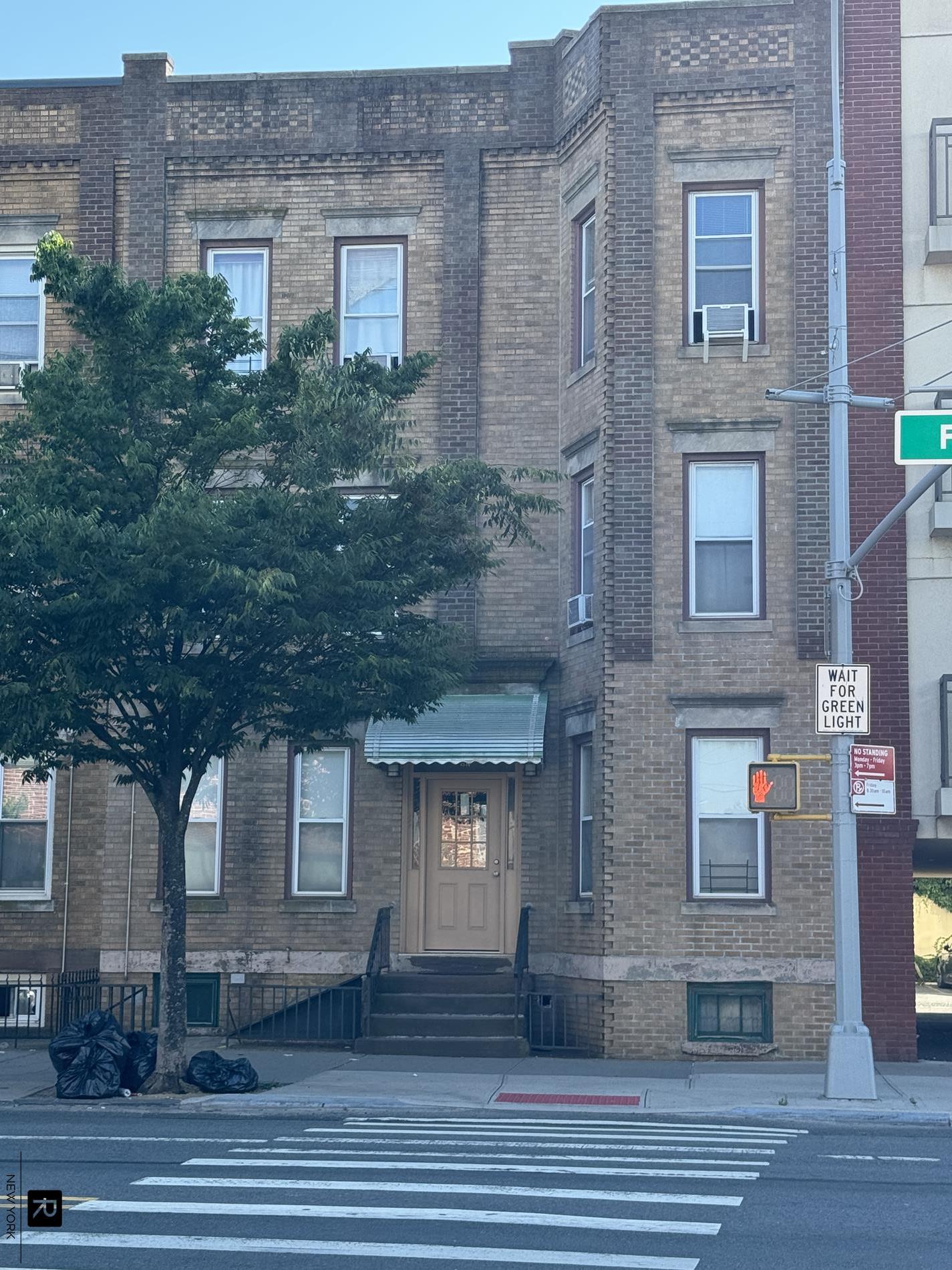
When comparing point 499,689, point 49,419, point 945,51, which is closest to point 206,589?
Answer: point 49,419

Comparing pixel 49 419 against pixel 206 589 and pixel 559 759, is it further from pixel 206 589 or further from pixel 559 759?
pixel 559 759

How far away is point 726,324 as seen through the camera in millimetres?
19594

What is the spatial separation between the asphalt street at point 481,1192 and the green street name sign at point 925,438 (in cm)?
570

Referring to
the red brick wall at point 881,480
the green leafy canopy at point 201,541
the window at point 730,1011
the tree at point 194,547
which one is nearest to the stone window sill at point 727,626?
the red brick wall at point 881,480

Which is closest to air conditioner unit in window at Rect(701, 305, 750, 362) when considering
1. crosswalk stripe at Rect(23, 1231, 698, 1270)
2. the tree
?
the tree

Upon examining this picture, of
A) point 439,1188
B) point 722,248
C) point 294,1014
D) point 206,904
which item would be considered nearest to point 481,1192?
point 439,1188

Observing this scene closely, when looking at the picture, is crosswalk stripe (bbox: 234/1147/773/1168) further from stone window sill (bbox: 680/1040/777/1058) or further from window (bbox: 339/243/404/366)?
window (bbox: 339/243/404/366)

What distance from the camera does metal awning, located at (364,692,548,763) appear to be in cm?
1917

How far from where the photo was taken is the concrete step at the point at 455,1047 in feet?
59.4

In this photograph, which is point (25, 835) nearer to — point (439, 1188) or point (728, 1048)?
point (728, 1048)

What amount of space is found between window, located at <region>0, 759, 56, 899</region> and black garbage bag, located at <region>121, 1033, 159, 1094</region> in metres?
5.50

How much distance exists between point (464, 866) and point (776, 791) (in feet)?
20.6

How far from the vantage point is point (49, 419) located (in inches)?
603

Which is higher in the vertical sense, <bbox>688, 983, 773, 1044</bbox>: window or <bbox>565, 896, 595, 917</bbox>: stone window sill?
<bbox>565, 896, 595, 917</bbox>: stone window sill
